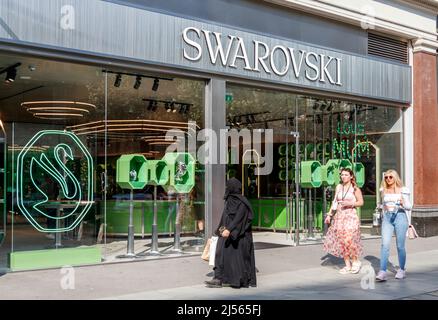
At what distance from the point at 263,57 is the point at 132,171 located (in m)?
3.67

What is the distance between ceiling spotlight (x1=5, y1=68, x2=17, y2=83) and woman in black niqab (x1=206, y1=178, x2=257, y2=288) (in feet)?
15.9

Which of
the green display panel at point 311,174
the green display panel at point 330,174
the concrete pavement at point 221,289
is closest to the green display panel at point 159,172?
the concrete pavement at point 221,289

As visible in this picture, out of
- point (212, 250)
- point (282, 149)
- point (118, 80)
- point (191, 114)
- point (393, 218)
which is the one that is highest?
point (118, 80)

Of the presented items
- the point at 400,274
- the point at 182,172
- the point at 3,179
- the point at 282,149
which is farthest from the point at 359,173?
the point at 3,179

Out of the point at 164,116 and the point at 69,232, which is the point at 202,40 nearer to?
the point at 164,116

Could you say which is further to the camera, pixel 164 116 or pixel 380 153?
pixel 380 153

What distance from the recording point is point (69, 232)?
10.7 m

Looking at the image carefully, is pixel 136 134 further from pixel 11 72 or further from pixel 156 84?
pixel 11 72

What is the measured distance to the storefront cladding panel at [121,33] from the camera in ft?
31.3

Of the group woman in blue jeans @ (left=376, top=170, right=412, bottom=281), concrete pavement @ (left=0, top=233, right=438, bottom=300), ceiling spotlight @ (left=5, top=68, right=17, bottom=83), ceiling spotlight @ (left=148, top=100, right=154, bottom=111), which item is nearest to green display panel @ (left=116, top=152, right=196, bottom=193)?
ceiling spotlight @ (left=148, top=100, right=154, bottom=111)

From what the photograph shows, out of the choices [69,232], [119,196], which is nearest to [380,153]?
[119,196]

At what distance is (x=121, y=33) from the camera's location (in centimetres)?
1064

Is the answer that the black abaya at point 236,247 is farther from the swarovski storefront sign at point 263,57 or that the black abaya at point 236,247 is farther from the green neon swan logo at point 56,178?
the swarovski storefront sign at point 263,57

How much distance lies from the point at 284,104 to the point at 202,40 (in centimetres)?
313
